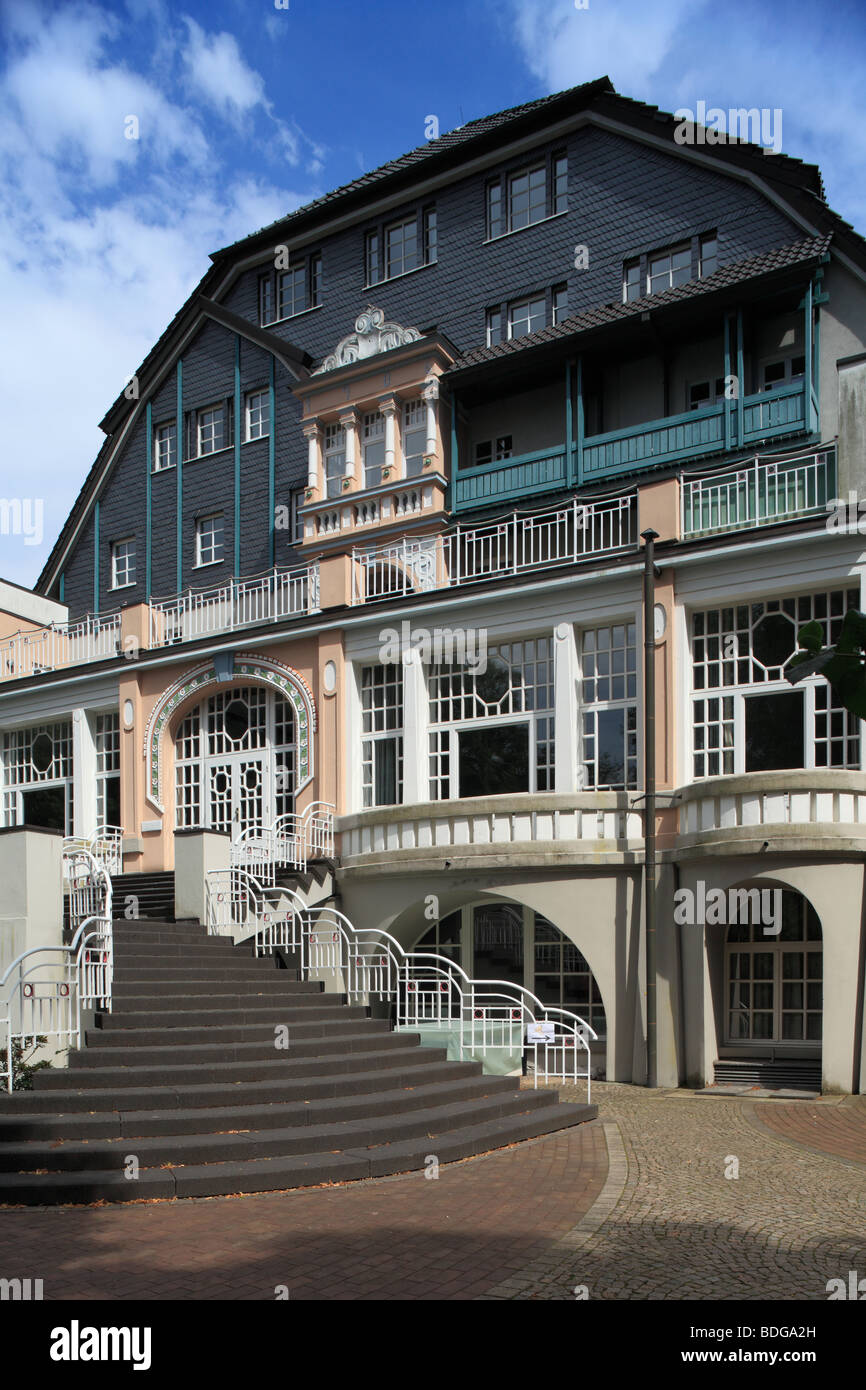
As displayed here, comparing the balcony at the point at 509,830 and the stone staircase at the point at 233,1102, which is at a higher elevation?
the balcony at the point at 509,830

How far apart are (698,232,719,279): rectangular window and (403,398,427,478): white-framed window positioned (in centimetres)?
566

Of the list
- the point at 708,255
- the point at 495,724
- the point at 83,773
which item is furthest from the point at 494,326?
the point at 83,773

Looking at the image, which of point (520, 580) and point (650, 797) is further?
point (520, 580)

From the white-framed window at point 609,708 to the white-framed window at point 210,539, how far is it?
473 inches

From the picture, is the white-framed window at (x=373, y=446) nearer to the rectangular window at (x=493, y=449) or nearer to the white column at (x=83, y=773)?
the rectangular window at (x=493, y=449)

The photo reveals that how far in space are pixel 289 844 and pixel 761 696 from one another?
7.45m

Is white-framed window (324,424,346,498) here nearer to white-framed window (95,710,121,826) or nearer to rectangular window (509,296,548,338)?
rectangular window (509,296,548,338)

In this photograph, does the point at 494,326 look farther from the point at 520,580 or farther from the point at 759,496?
the point at 759,496

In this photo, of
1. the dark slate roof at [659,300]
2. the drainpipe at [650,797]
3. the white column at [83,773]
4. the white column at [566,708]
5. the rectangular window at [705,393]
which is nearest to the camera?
the drainpipe at [650,797]

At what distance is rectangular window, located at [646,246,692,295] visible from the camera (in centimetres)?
2166

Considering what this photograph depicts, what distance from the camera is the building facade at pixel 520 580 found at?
15.5 meters

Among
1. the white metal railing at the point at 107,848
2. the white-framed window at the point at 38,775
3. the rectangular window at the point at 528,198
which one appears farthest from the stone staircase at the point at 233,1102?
the rectangular window at the point at 528,198

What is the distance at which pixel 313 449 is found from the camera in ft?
80.8
